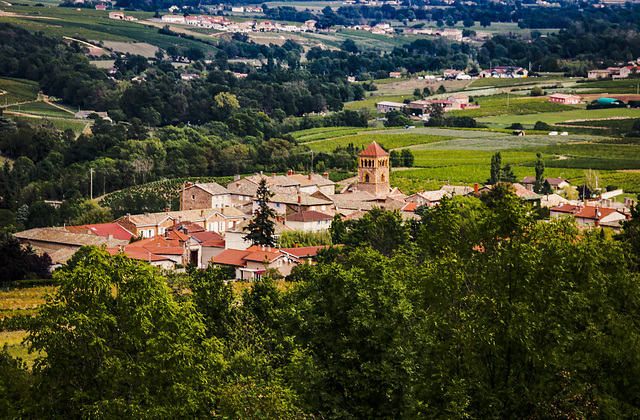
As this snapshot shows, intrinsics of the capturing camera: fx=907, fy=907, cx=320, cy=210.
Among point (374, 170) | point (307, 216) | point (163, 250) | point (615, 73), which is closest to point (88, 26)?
point (615, 73)

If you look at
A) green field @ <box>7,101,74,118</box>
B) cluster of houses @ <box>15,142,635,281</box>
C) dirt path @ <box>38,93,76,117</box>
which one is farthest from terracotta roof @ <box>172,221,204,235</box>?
dirt path @ <box>38,93,76,117</box>

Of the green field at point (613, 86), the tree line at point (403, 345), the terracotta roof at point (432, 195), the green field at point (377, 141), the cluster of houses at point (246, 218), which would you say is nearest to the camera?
the tree line at point (403, 345)

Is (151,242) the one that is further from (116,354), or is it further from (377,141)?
(377,141)

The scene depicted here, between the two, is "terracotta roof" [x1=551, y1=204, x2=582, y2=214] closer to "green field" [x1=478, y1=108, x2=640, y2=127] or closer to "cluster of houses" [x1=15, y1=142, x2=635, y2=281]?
"cluster of houses" [x1=15, y1=142, x2=635, y2=281]

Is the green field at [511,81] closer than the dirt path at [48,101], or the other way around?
the dirt path at [48,101]

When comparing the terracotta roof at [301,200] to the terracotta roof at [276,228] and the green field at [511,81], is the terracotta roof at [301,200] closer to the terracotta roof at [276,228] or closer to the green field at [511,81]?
the terracotta roof at [276,228]

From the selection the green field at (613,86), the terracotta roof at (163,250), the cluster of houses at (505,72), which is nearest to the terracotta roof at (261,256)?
the terracotta roof at (163,250)

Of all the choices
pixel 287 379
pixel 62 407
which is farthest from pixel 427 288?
pixel 62 407
